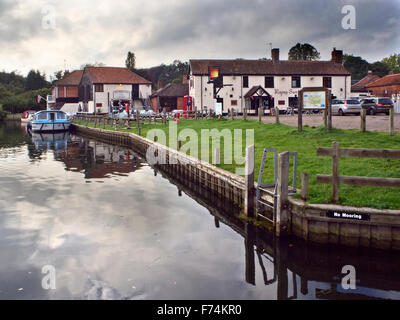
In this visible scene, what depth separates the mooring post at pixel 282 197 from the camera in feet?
31.3

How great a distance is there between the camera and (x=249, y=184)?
1122 centimetres

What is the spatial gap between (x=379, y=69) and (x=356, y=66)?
6.75 m

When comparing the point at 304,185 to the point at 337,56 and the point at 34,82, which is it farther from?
the point at 34,82

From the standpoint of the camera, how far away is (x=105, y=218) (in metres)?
12.4

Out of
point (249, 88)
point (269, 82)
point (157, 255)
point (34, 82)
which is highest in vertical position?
point (34, 82)

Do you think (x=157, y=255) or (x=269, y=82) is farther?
(x=269, y=82)

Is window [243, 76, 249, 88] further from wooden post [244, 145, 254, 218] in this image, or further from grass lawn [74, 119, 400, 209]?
wooden post [244, 145, 254, 218]

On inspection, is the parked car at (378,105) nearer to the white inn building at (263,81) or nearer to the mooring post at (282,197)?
the white inn building at (263,81)

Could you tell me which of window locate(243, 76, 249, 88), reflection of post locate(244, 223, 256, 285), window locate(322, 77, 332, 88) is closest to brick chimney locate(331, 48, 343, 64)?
window locate(322, 77, 332, 88)

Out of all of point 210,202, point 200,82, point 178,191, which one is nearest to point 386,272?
point 210,202

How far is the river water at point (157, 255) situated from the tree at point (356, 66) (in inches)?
4488

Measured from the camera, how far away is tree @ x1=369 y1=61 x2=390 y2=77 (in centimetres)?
11462

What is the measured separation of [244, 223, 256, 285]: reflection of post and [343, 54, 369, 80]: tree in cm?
11613

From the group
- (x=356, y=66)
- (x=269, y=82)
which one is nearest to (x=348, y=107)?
(x=269, y=82)
